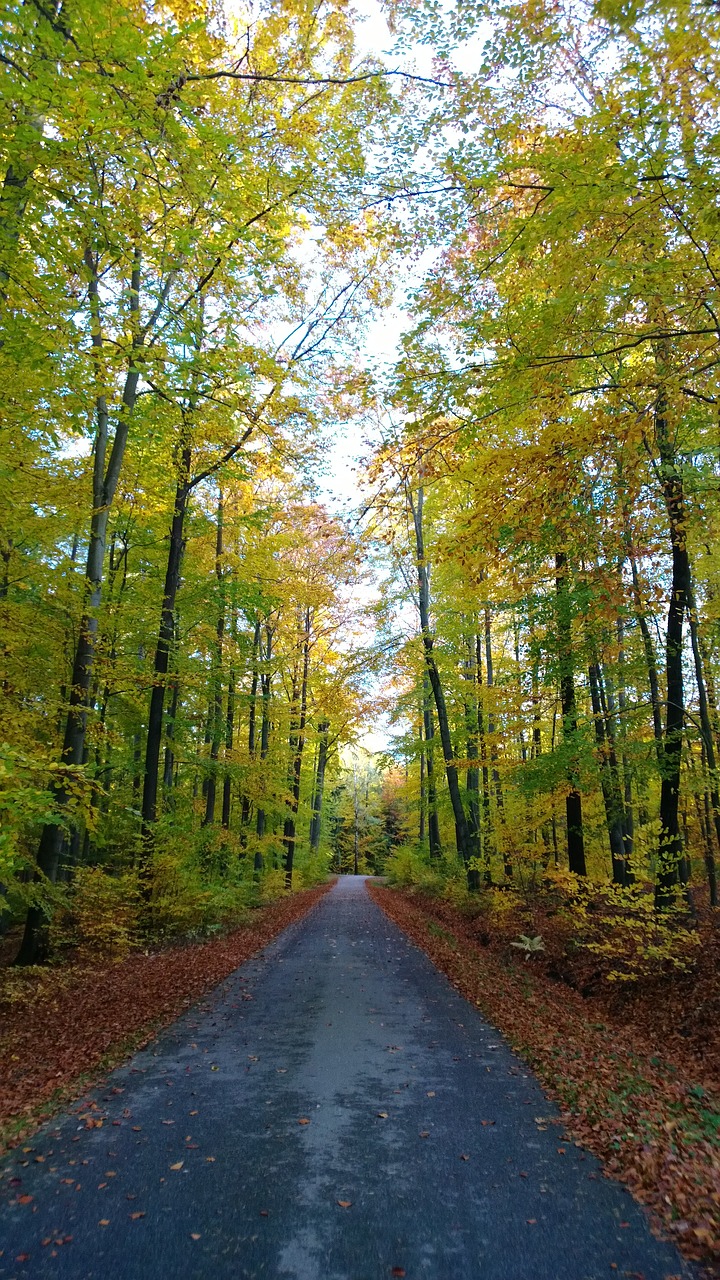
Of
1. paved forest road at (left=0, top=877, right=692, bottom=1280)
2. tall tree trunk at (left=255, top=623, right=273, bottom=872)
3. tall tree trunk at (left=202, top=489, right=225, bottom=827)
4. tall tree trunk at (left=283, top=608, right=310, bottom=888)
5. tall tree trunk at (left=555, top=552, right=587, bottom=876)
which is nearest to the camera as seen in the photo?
paved forest road at (left=0, top=877, right=692, bottom=1280)

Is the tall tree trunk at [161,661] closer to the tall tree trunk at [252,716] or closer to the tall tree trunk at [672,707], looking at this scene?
the tall tree trunk at [252,716]

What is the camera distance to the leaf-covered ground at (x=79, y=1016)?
510 centimetres

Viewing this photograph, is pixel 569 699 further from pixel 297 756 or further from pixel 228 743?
pixel 297 756

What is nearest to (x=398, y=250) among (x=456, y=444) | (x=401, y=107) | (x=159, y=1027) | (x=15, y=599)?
(x=401, y=107)

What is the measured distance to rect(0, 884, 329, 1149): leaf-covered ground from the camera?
5.10 metres

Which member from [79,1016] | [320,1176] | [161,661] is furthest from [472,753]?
[320,1176]

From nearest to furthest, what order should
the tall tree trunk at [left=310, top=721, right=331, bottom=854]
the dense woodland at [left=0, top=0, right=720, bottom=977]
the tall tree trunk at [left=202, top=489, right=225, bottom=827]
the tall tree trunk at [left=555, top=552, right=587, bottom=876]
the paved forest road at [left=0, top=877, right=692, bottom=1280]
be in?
the paved forest road at [left=0, top=877, right=692, bottom=1280], the dense woodland at [left=0, top=0, right=720, bottom=977], the tall tree trunk at [left=555, top=552, right=587, bottom=876], the tall tree trunk at [left=202, top=489, right=225, bottom=827], the tall tree trunk at [left=310, top=721, right=331, bottom=854]

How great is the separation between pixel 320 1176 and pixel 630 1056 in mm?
3729

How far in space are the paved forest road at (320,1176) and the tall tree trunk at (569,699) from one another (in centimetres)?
517

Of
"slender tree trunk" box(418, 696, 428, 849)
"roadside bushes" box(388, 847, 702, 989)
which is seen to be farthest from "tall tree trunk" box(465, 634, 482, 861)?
"roadside bushes" box(388, 847, 702, 989)

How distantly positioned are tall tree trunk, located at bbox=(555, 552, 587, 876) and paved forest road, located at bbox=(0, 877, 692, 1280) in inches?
204

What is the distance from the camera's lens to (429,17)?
541cm

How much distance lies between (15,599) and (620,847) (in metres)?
13.4

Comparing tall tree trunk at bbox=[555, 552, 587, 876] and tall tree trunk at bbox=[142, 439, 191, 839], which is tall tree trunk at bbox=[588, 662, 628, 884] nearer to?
tall tree trunk at bbox=[555, 552, 587, 876]
